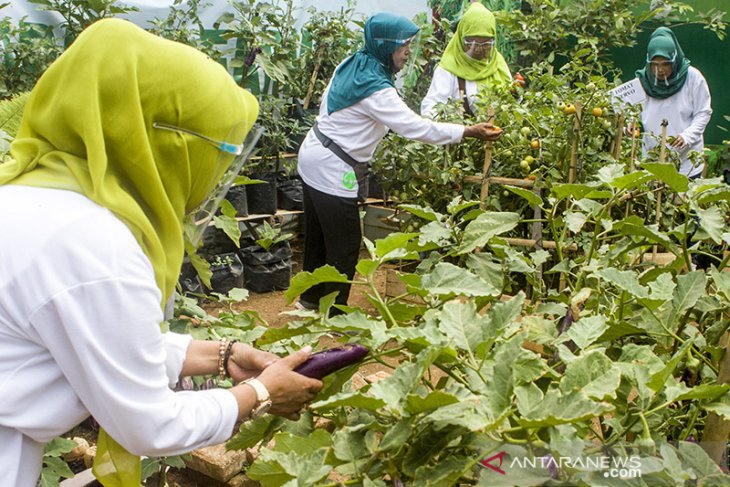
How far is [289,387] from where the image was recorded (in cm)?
136

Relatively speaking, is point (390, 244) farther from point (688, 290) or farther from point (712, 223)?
point (712, 223)

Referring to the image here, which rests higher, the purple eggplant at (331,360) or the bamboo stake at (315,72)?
the purple eggplant at (331,360)

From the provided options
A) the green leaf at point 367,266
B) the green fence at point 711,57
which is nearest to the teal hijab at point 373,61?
the green leaf at point 367,266

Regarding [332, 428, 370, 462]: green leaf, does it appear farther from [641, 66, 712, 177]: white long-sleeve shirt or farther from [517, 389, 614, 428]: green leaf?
[641, 66, 712, 177]: white long-sleeve shirt

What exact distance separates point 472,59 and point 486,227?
392 centimetres

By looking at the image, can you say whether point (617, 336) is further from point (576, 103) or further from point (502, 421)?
point (576, 103)

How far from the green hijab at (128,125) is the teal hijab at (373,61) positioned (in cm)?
272

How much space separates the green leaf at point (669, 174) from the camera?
1.51 m

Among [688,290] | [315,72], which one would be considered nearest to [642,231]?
[688,290]

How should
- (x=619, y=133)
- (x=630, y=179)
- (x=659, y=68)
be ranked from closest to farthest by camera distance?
(x=630, y=179), (x=619, y=133), (x=659, y=68)

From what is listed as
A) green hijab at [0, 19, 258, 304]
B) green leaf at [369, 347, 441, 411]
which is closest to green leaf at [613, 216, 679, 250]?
green leaf at [369, 347, 441, 411]

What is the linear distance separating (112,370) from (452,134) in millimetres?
3092

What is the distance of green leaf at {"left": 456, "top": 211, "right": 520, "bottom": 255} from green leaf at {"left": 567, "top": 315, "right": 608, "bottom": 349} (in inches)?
16.7

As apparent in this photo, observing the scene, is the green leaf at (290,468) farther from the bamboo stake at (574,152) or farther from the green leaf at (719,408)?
the bamboo stake at (574,152)
